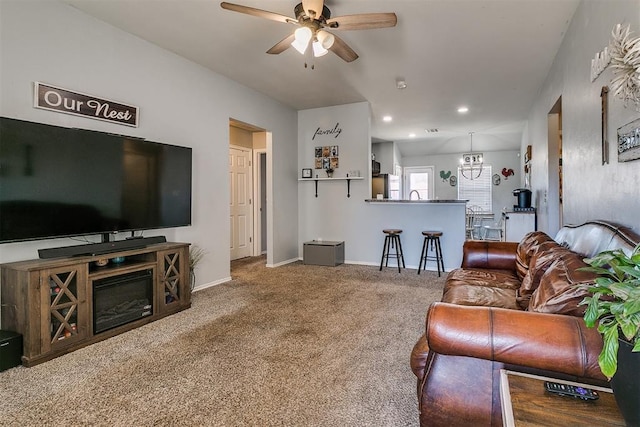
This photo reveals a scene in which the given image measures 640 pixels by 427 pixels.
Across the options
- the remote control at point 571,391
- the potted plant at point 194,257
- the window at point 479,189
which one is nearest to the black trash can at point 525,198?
the window at point 479,189

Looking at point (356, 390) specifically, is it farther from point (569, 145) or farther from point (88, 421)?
point (569, 145)

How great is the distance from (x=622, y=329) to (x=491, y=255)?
8.70 feet

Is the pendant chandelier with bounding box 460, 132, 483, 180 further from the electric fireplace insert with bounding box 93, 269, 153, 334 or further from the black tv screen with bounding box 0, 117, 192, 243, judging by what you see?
the electric fireplace insert with bounding box 93, 269, 153, 334

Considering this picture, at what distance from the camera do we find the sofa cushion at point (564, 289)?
1290mm

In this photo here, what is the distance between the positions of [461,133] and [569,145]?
5654 mm

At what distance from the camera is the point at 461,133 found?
836 centimetres

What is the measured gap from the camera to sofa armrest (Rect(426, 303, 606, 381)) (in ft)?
3.64

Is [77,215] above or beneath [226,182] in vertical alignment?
beneath

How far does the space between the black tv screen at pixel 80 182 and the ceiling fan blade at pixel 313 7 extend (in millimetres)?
1915

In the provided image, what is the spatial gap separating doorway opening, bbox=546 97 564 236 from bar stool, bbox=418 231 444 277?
1.44 m

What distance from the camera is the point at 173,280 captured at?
3262 millimetres

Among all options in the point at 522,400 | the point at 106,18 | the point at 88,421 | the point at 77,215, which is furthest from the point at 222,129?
the point at 522,400

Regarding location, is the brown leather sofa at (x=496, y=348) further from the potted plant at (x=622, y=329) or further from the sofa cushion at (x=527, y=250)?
the sofa cushion at (x=527, y=250)

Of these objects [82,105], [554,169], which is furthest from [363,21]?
[554,169]
